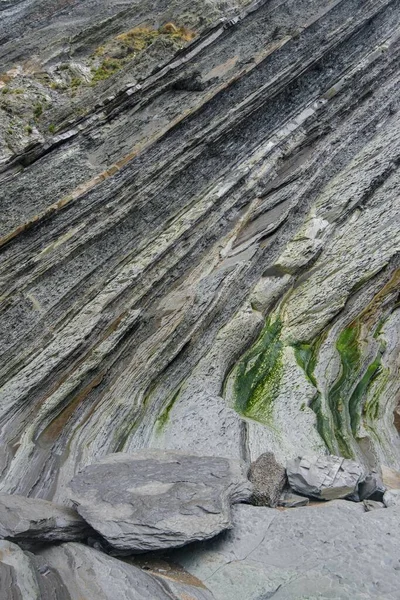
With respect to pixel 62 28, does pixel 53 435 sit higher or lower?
lower

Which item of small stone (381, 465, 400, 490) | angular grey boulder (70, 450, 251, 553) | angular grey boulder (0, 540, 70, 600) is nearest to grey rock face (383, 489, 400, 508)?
small stone (381, 465, 400, 490)

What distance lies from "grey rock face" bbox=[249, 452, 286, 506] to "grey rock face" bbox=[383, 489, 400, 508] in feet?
5.18

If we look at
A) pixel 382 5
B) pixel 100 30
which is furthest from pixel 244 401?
pixel 382 5

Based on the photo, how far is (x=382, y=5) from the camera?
2008 cm

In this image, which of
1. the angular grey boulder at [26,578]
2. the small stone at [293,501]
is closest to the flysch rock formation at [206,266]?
the angular grey boulder at [26,578]

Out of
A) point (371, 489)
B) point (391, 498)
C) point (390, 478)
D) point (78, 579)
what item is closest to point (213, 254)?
point (390, 478)

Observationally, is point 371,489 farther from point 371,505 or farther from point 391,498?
point 371,505

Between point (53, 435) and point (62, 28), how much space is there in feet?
48.6

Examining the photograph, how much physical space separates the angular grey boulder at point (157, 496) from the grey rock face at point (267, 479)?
242 mm

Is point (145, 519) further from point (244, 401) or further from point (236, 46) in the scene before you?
point (236, 46)

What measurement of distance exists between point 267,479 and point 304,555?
1.78 m

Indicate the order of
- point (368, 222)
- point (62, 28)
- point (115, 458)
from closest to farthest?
point (115, 458), point (368, 222), point (62, 28)

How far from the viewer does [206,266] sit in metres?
15.0

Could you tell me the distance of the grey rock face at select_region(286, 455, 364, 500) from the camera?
8773mm
